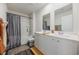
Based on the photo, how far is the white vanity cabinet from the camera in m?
1.21

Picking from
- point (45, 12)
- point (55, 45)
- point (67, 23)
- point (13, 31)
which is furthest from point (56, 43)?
point (13, 31)

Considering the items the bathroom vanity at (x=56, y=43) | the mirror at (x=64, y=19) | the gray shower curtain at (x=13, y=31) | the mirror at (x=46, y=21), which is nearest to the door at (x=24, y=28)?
the gray shower curtain at (x=13, y=31)

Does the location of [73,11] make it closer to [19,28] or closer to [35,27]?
[35,27]

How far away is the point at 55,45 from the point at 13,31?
65cm

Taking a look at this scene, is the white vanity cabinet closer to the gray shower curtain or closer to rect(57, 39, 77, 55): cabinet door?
rect(57, 39, 77, 55): cabinet door

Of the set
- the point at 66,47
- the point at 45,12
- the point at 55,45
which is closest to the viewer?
the point at 66,47

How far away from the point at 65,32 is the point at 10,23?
82cm

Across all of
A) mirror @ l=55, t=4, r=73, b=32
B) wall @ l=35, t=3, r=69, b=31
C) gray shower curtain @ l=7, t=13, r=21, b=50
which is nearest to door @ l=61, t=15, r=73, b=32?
mirror @ l=55, t=4, r=73, b=32

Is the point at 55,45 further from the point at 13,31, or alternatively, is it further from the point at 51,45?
the point at 13,31

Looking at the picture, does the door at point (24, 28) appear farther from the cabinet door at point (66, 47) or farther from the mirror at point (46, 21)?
the cabinet door at point (66, 47)

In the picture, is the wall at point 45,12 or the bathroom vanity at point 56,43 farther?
the wall at point 45,12

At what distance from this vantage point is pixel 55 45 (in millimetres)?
1361

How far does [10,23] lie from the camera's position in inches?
53.3

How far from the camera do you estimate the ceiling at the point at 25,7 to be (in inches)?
53.3
